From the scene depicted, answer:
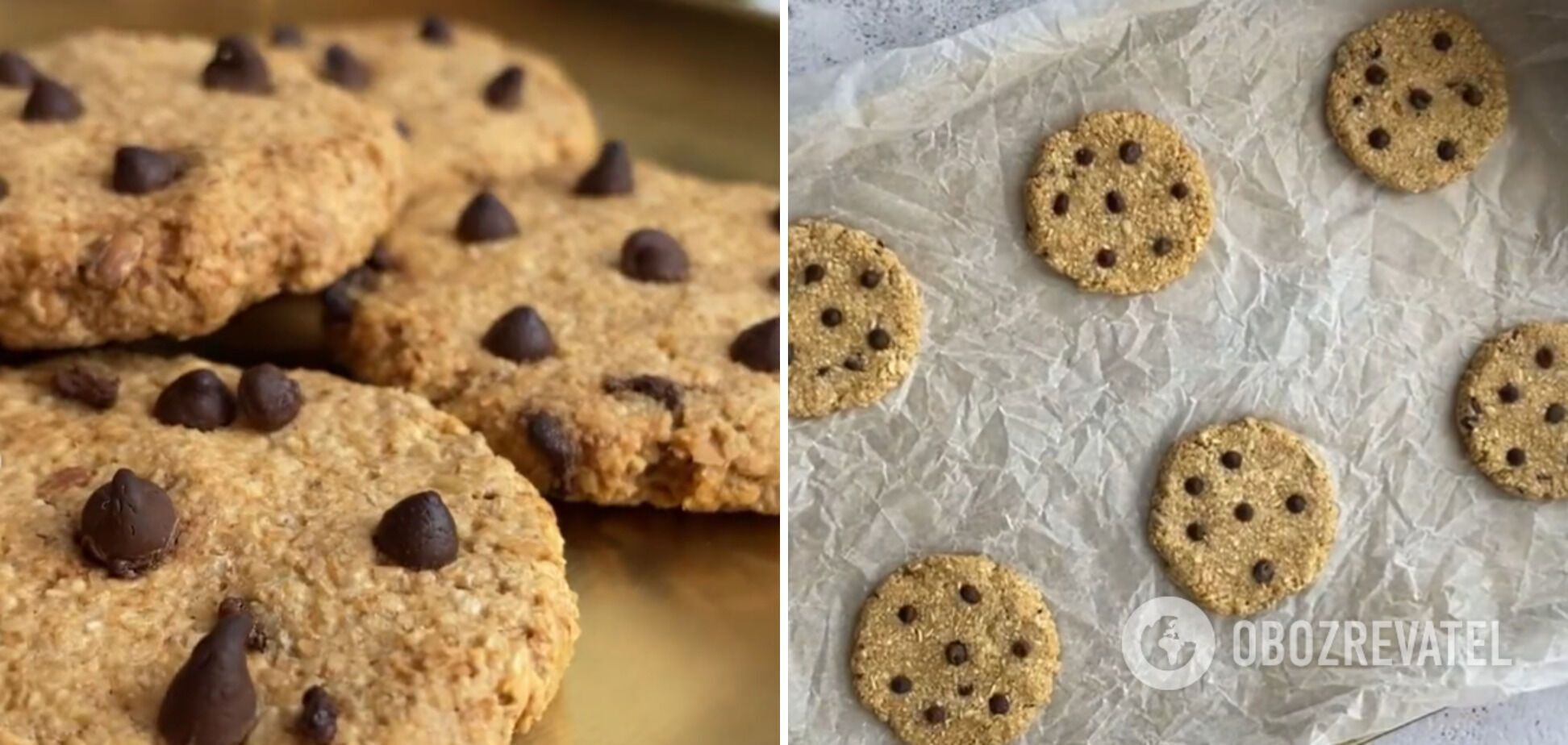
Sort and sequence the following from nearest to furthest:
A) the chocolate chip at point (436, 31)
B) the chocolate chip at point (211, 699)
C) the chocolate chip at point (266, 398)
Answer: the chocolate chip at point (211, 699) → the chocolate chip at point (266, 398) → the chocolate chip at point (436, 31)

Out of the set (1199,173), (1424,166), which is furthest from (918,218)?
(1424,166)

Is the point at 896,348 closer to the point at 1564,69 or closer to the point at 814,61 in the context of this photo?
the point at 814,61

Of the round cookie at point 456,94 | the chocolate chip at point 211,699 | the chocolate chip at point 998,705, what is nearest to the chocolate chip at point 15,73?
the round cookie at point 456,94

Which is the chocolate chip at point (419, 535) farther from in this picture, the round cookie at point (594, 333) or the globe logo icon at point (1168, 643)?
the globe logo icon at point (1168, 643)

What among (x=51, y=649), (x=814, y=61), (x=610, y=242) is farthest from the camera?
(x=610, y=242)

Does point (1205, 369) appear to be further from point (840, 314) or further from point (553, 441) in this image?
point (553, 441)

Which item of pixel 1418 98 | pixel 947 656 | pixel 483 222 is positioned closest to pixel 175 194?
pixel 483 222

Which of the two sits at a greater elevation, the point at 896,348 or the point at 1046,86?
the point at 1046,86
